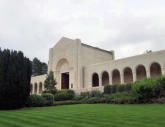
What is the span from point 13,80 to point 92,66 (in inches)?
736

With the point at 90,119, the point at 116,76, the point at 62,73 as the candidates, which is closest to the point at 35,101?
the point at 90,119

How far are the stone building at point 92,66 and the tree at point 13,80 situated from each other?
1280 centimetres

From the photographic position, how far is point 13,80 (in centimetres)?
1453

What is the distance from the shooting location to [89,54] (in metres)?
34.0

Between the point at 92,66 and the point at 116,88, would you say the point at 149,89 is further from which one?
the point at 92,66

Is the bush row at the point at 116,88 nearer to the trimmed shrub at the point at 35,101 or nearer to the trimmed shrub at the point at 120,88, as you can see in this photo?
the trimmed shrub at the point at 120,88

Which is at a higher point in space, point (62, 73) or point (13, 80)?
point (62, 73)

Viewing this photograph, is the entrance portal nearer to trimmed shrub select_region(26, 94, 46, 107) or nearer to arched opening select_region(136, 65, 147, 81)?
arched opening select_region(136, 65, 147, 81)

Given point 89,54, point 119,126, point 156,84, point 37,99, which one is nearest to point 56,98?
point 37,99

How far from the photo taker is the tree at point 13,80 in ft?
46.5

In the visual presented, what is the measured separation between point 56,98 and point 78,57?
9909 mm

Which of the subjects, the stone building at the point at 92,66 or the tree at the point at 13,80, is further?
the stone building at the point at 92,66

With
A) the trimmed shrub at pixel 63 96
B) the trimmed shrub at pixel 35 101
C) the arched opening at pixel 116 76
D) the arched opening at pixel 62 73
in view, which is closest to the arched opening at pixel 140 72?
the arched opening at pixel 116 76

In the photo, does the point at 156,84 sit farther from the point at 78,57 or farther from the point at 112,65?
the point at 78,57
